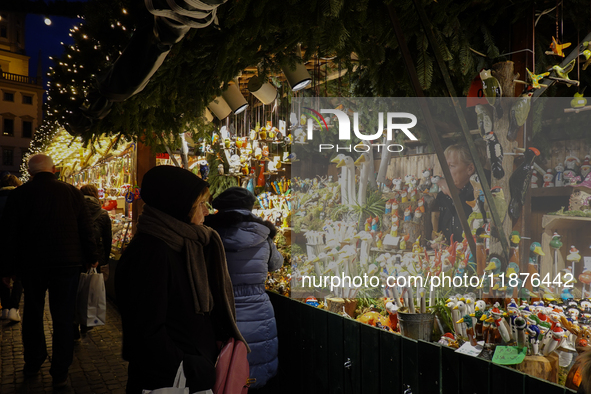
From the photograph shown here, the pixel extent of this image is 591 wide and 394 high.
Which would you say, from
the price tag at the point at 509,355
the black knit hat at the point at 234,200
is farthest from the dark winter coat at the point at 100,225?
the price tag at the point at 509,355

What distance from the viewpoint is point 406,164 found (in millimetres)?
4227

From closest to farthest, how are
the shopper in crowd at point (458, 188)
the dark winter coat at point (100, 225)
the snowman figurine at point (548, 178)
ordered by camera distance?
1. the snowman figurine at point (548, 178)
2. the shopper in crowd at point (458, 188)
3. the dark winter coat at point (100, 225)

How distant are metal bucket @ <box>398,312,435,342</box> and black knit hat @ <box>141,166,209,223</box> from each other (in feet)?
4.44

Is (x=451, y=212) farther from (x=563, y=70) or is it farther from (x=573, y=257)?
(x=563, y=70)

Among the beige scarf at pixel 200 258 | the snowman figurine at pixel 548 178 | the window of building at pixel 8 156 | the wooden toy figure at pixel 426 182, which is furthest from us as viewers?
the window of building at pixel 8 156

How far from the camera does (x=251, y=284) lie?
9.09 ft

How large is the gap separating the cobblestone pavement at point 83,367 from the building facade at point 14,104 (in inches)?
1709

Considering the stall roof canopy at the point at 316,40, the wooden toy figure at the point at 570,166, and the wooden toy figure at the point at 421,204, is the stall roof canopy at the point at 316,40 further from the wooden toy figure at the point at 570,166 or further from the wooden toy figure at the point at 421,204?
the wooden toy figure at the point at 421,204

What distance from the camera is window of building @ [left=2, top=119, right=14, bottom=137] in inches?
1668

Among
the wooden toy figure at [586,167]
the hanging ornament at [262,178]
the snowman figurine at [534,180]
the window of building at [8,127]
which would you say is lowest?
the snowman figurine at [534,180]

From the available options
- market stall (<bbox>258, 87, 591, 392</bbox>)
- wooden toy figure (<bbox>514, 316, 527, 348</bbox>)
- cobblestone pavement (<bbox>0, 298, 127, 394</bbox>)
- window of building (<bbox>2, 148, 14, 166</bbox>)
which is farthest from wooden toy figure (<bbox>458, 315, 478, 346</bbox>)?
window of building (<bbox>2, 148, 14, 166</bbox>)

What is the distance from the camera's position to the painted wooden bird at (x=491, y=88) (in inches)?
123

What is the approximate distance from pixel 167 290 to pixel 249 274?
4.03ft

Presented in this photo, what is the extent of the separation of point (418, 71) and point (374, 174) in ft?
4.96
